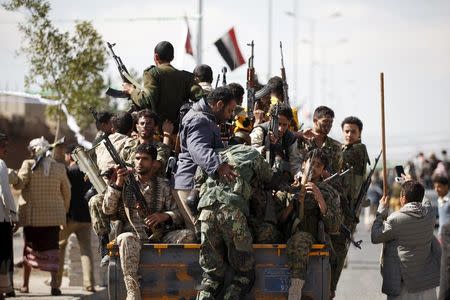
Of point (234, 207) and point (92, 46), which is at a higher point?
point (92, 46)

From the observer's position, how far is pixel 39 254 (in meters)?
17.7

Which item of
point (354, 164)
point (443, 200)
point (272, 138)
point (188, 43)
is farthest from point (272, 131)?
point (188, 43)

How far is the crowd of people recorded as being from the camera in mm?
10805

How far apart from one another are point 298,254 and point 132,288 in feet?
4.40

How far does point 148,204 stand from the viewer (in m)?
11.5

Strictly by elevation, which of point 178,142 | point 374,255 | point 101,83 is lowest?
point 374,255

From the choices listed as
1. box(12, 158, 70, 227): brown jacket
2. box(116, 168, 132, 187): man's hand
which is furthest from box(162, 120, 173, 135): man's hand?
box(12, 158, 70, 227): brown jacket

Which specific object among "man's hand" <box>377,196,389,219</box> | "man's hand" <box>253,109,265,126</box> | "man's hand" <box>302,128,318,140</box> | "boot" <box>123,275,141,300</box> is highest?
"man's hand" <box>253,109,265,126</box>

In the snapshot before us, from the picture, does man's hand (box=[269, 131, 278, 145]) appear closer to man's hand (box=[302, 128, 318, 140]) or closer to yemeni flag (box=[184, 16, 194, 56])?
man's hand (box=[302, 128, 318, 140])

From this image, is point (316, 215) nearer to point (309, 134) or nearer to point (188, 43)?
point (309, 134)

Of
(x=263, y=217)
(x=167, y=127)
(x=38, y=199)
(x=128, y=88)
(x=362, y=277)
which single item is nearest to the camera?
(x=263, y=217)

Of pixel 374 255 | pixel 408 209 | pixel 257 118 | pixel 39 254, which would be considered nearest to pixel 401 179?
pixel 408 209

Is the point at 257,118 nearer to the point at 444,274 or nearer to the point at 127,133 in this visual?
the point at 127,133

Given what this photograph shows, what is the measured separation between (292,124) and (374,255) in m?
16.6
